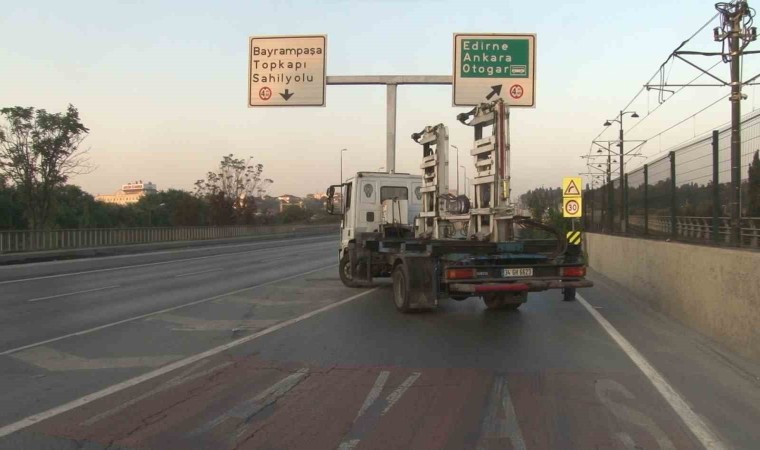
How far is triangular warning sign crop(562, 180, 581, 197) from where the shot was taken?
24.2 m

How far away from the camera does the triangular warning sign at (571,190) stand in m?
24.2

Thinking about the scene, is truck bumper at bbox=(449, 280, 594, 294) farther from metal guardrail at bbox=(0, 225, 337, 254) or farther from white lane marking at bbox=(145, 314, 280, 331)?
metal guardrail at bbox=(0, 225, 337, 254)

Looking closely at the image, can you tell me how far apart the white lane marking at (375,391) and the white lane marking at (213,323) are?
3.77m

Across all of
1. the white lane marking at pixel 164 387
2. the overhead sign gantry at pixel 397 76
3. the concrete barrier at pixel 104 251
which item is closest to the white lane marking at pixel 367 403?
the white lane marking at pixel 164 387

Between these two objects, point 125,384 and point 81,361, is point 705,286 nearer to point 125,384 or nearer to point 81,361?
point 125,384

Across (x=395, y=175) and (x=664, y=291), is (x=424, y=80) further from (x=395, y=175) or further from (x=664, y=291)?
(x=664, y=291)

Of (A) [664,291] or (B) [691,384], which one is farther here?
(A) [664,291]

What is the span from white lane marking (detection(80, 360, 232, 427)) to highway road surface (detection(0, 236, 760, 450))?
3cm

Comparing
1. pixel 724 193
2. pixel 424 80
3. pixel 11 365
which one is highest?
pixel 424 80

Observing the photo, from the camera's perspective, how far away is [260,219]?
7400 cm

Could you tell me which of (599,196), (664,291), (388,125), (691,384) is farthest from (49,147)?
(691,384)

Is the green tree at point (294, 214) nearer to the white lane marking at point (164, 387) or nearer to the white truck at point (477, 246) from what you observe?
the white truck at point (477, 246)

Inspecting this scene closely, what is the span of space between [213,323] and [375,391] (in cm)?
519

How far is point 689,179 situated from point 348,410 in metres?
8.77
